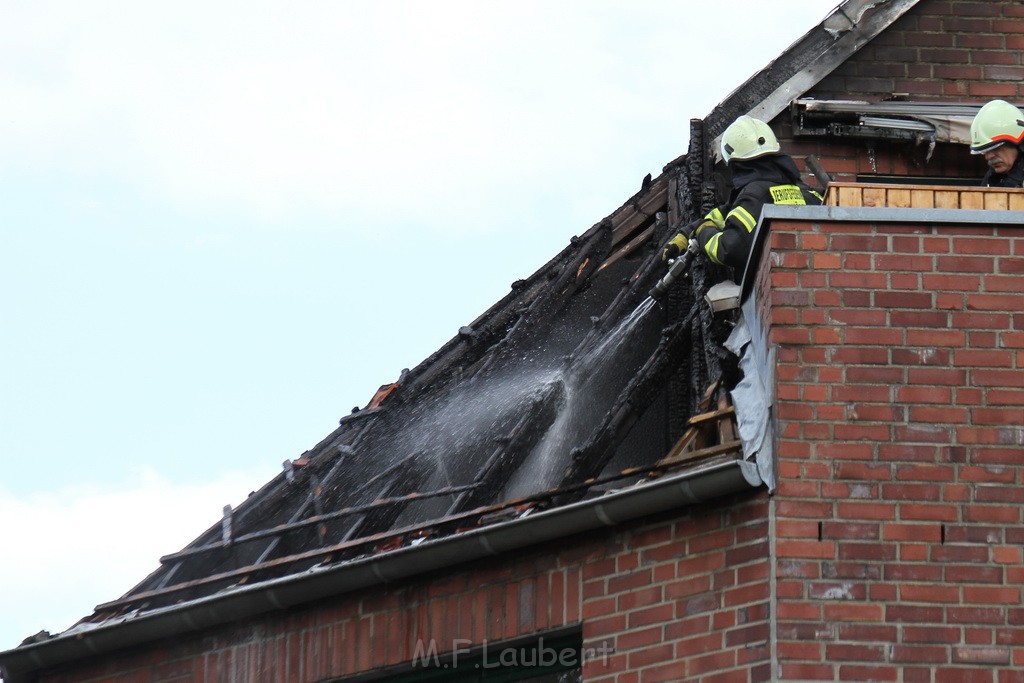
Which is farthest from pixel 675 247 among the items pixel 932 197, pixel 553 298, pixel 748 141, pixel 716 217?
pixel 932 197

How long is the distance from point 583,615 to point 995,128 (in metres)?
3.34

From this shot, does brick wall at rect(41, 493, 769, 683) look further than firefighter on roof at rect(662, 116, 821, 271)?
No

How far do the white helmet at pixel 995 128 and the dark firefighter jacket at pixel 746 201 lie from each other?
2.88 ft

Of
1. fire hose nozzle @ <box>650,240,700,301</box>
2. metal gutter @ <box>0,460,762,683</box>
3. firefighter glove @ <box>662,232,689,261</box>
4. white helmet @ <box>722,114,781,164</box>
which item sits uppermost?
white helmet @ <box>722,114,781,164</box>

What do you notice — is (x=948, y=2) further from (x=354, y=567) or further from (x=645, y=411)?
(x=354, y=567)

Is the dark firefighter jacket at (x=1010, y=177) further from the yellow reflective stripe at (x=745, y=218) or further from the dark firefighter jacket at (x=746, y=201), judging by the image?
the yellow reflective stripe at (x=745, y=218)

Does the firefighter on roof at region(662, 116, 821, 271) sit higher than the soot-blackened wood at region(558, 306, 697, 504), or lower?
higher

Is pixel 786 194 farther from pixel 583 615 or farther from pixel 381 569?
pixel 381 569

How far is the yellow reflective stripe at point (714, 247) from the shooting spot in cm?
994

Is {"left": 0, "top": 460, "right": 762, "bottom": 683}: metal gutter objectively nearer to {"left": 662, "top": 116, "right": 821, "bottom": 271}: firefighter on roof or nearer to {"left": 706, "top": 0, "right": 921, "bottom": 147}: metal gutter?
{"left": 662, "top": 116, "right": 821, "bottom": 271}: firefighter on roof

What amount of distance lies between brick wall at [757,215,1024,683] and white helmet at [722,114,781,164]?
1.63 m

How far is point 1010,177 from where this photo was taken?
9852 millimetres

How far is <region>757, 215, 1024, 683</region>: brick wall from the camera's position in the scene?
8086 mm

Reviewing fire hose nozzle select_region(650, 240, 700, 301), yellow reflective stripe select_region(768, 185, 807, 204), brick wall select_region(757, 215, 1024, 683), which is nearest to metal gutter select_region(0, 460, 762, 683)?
brick wall select_region(757, 215, 1024, 683)
